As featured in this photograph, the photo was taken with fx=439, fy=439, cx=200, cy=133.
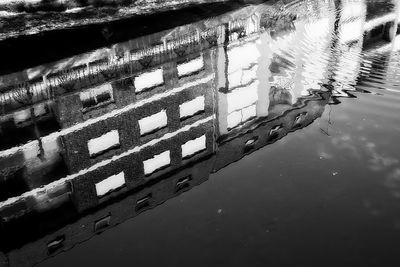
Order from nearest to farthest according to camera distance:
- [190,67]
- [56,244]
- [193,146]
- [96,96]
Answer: [56,244], [193,146], [96,96], [190,67]

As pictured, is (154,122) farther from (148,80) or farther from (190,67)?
(190,67)

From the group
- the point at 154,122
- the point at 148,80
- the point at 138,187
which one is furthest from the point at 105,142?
the point at 148,80

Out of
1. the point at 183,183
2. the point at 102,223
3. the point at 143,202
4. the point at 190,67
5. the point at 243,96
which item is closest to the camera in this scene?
the point at 102,223

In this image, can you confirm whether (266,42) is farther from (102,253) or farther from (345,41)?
(102,253)

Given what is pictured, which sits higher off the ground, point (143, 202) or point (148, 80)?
point (148, 80)

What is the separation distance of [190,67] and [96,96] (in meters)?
2.30

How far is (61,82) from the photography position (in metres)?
9.82

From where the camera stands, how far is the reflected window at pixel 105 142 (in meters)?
8.09

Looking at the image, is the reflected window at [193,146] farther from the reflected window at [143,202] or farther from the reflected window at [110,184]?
the reflected window at [143,202]

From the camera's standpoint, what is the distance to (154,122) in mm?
9320

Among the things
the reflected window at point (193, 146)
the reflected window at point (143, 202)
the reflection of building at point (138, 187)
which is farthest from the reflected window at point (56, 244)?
the reflected window at point (193, 146)

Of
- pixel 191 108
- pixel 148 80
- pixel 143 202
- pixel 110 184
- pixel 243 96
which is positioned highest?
pixel 148 80

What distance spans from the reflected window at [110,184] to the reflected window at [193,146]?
1268mm

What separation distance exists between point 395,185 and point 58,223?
468 centimetres
